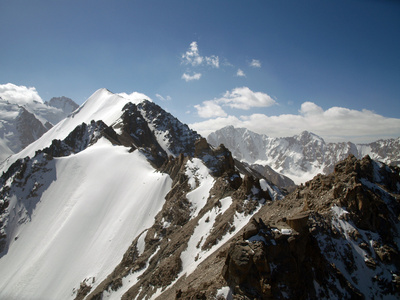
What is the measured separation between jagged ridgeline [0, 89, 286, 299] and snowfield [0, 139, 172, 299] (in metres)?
0.29

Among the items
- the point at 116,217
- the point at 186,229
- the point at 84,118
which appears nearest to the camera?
the point at 186,229

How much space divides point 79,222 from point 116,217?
11321 mm

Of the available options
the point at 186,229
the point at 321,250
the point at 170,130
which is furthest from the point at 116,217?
the point at 170,130

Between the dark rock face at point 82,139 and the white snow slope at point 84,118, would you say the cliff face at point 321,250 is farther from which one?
the white snow slope at point 84,118

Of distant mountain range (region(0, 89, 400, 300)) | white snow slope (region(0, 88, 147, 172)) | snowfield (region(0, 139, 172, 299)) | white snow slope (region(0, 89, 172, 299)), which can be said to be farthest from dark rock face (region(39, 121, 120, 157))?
white snow slope (region(0, 88, 147, 172))

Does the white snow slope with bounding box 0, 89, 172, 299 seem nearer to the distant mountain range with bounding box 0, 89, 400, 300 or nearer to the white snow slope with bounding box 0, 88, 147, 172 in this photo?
the distant mountain range with bounding box 0, 89, 400, 300

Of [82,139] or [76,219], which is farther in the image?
[82,139]

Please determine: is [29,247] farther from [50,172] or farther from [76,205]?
[50,172]

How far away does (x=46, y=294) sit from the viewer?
5184 cm

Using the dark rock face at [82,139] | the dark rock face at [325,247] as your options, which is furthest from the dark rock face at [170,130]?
the dark rock face at [325,247]

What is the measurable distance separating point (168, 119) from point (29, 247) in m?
104

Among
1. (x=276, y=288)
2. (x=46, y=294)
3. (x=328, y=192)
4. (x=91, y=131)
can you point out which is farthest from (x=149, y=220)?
(x=91, y=131)

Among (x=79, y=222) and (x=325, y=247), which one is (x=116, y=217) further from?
(x=325, y=247)

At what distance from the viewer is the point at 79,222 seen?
65.6 m
